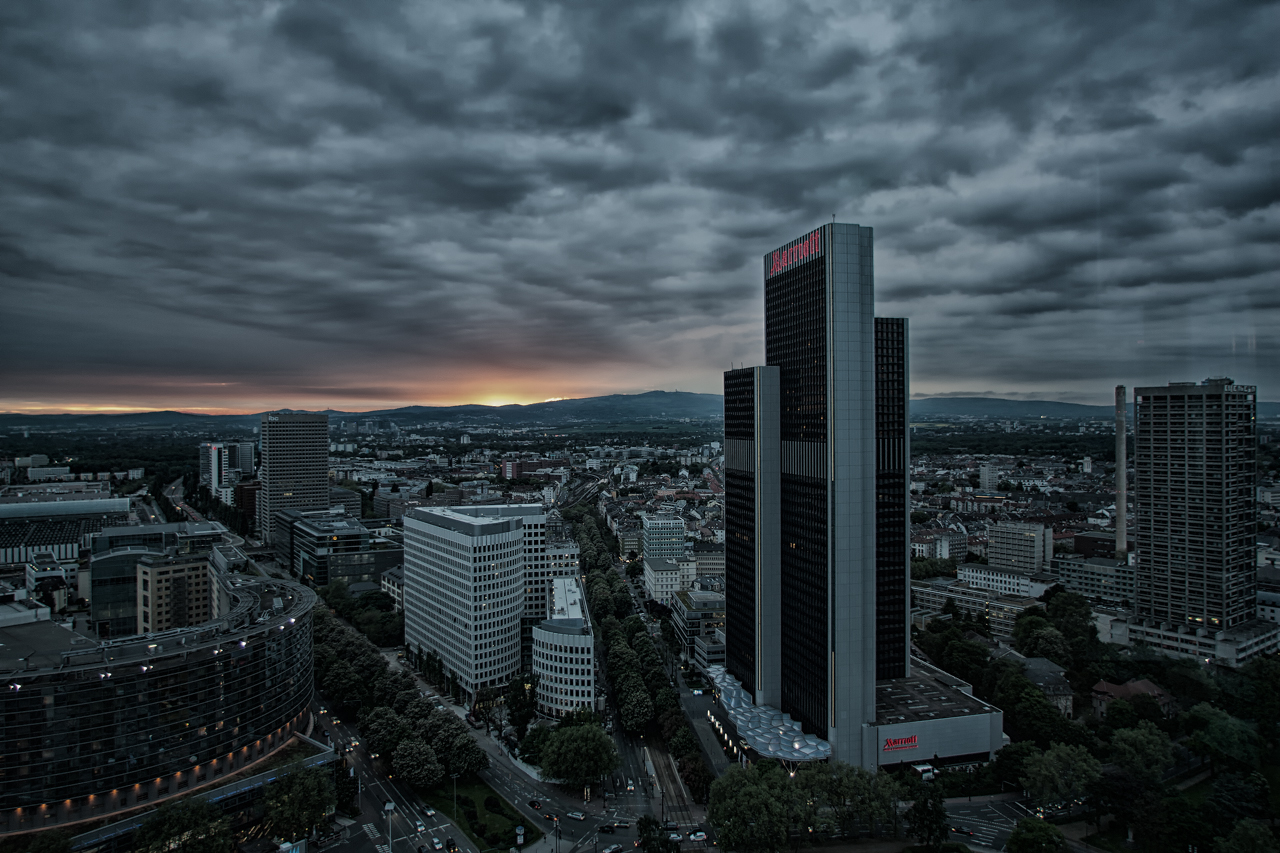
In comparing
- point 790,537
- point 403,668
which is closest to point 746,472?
point 790,537

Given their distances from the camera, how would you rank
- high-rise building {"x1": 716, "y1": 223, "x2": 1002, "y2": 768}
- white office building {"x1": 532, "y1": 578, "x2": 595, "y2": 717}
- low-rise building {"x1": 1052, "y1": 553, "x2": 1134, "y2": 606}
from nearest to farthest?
high-rise building {"x1": 716, "y1": 223, "x2": 1002, "y2": 768}, white office building {"x1": 532, "y1": 578, "x2": 595, "y2": 717}, low-rise building {"x1": 1052, "y1": 553, "x2": 1134, "y2": 606}

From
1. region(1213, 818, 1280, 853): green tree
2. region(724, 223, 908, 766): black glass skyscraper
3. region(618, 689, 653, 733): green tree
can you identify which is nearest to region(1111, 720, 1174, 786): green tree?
region(1213, 818, 1280, 853): green tree

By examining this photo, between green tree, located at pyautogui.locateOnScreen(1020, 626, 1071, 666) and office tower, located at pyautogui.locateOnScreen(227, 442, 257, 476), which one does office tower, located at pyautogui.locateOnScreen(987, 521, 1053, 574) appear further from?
office tower, located at pyautogui.locateOnScreen(227, 442, 257, 476)

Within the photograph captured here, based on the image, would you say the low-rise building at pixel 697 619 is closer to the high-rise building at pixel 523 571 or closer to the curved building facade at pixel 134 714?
the high-rise building at pixel 523 571

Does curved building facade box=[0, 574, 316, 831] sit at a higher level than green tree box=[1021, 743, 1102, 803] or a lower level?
higher

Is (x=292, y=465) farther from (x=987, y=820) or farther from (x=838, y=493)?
(x=987, y=820)

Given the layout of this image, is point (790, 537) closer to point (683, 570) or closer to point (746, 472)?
point (746, 472)
